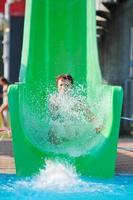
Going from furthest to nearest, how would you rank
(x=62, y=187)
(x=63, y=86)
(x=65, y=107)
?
(x=63, y=86), (x=65, y=107), (x=62, y=187)

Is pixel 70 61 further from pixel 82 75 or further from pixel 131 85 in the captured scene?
pixel 131 85

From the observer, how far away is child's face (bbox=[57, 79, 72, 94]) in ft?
23.8

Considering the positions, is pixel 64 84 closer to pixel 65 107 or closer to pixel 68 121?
pixel 65 107

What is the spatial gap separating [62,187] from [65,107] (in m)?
1.64

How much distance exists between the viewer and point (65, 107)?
282 inches

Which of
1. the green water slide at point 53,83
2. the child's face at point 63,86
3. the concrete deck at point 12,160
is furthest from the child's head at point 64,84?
the concrete deck at point 12,160

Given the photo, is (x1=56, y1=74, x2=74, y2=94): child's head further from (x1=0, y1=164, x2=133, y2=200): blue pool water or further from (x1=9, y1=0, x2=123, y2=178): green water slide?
(x1=0, y1=164, x2=133, y2=200): blue pool water

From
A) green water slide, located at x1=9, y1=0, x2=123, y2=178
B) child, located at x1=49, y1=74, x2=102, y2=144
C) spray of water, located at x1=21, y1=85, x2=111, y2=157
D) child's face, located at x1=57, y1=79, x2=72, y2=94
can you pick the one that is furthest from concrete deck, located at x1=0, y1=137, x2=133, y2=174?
child's face, located at x1=57, y1=79, x2=72, y2=94

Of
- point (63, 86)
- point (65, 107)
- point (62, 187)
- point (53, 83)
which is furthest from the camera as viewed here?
point (53, 83)

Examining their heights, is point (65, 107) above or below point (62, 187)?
above

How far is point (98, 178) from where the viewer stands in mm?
6562

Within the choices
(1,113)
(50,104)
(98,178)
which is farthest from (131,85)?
(98,178)

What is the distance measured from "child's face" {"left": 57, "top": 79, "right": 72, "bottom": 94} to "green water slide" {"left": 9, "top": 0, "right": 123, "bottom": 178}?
0.41 meters

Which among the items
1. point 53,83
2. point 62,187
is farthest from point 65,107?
point 62,187
